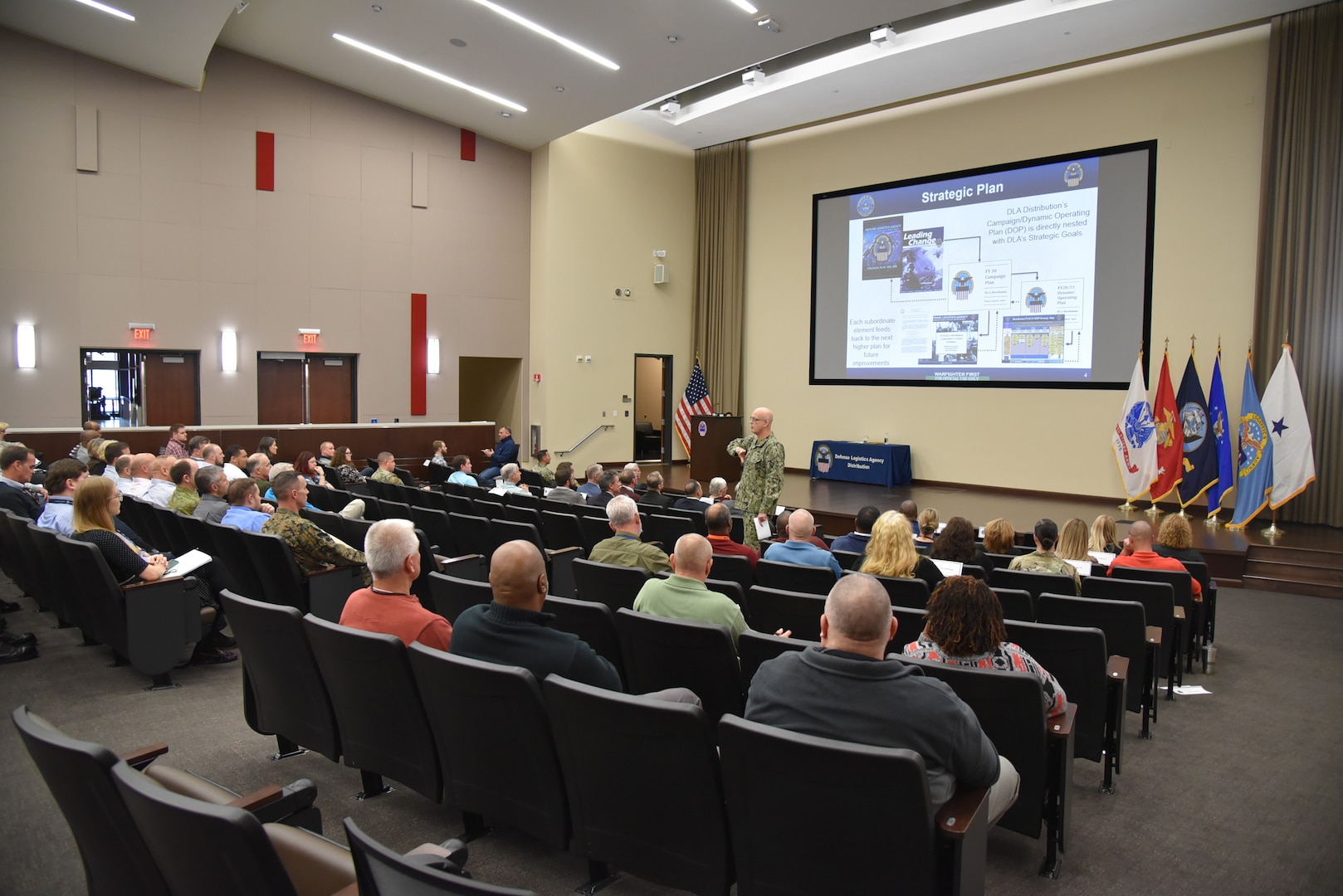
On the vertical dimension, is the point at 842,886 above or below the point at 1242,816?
above

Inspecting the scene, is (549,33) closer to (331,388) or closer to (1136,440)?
(331,388)

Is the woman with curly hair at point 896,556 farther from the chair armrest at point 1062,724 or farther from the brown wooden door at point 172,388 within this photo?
the brown wooden door at point 172,388

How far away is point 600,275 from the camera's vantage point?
574 inches

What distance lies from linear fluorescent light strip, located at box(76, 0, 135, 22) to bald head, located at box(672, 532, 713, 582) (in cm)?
1006

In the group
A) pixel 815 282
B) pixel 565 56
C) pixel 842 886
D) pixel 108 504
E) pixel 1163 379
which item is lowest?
pixel 842 886

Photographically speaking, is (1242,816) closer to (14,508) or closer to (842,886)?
(842,886)

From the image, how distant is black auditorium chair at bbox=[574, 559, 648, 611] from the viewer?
3996 mm

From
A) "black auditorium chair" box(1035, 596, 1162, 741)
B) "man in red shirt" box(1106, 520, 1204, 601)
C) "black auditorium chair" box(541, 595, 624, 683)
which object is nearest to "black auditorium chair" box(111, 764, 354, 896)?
"black auditorium chair" box(541, 595, 624, 683)

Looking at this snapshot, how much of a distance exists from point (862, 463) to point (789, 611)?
9.59m

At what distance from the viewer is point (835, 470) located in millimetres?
13227

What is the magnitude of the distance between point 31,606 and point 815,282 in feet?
37.0

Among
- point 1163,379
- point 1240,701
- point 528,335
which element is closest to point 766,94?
point 528,335

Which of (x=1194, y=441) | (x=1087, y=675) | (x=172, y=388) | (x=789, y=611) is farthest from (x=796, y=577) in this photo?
(x=172, y=388)

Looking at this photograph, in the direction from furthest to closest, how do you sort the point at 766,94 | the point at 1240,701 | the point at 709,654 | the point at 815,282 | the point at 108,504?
the point at 815,282, the point at 766,94, the point at 1240,701, the point at 108,504, the point at 709,654
